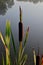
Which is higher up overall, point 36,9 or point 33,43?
point 36,9

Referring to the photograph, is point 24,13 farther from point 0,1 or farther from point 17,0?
point 0,1

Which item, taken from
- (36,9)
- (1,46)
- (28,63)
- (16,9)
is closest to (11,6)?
(16,9)

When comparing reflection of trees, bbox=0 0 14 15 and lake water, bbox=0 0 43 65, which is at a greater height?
reflection of trees, bbox=0 0 14 15

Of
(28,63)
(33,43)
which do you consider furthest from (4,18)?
(28,63)

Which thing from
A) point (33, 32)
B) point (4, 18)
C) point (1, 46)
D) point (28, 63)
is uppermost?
point (4, 18)

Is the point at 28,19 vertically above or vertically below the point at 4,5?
below

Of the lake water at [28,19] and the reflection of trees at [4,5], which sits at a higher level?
the reflection of trees at [4,5]
